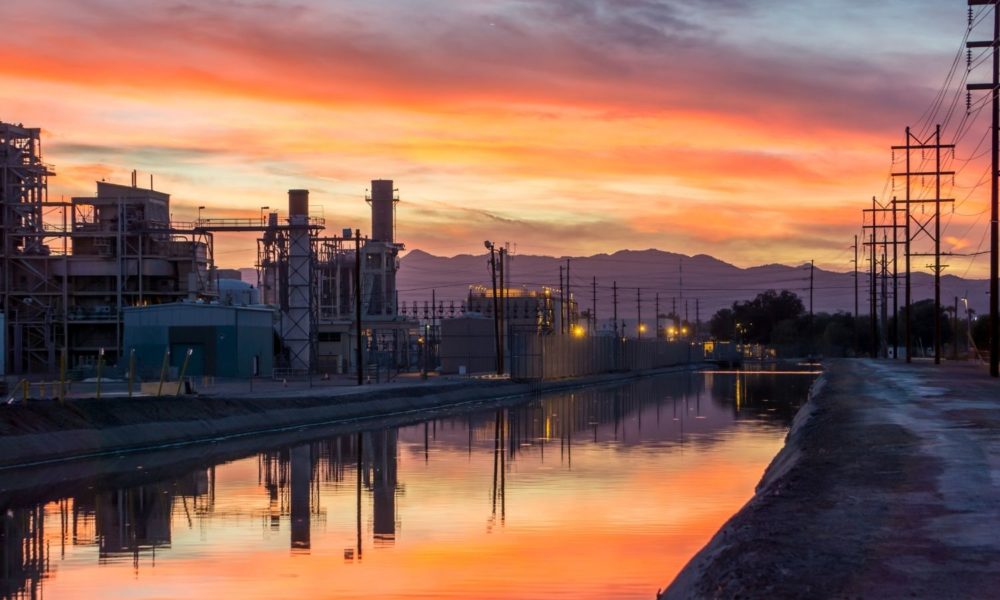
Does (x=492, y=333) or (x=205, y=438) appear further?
(x=492, y=333)

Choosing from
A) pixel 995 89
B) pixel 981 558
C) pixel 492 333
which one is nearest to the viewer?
pixel 981 558

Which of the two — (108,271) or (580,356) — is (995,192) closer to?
(580,356)

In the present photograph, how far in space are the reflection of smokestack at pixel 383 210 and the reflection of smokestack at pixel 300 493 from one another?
91.1 meters

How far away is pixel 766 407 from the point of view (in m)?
59.0

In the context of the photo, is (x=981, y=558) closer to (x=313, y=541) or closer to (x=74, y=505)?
(x=313, y=541)

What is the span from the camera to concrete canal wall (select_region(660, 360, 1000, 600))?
38.6ft

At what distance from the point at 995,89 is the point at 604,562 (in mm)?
42265

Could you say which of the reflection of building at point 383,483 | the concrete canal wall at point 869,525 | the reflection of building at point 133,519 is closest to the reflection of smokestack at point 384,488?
the reflection of building at point 383,483

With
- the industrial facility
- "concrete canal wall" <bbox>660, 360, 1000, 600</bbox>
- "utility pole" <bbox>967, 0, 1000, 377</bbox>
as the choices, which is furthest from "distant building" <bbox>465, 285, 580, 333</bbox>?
"concrete canal wall" <bbox>660, 360, 1000, 600</bbox>

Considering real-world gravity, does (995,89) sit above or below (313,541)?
above

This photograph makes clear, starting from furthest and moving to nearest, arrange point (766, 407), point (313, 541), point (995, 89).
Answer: point (766, 407), point (995, 89), point (313, 541)

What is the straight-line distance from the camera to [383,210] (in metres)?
128

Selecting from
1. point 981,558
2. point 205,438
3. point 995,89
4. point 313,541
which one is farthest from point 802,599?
point 995,89

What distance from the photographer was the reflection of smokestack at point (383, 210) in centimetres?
12812
